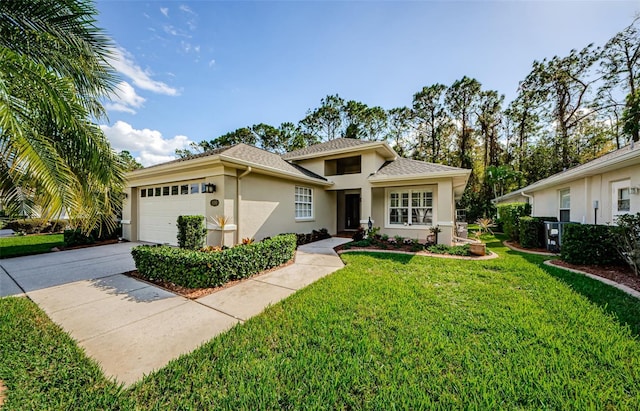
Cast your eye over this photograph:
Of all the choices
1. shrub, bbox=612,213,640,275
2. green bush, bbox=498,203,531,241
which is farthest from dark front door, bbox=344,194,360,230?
shrub, bbox=612,213,640,275

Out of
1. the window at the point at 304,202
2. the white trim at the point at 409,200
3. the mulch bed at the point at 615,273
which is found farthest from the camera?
the window at the point at 304,202

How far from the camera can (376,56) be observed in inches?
408

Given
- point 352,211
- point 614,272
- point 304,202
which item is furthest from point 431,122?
point 614,272

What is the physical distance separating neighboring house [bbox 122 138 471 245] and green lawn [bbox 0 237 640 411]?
498 centimetres

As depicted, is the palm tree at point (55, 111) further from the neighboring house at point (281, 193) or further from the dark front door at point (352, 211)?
the dark front door at point (352, 211)

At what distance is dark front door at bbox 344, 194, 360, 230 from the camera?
1634 centimetres

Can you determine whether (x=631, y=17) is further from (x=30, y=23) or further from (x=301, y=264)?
(x=30, y=23)

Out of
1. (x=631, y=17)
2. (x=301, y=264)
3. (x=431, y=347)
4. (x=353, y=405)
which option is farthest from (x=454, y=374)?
(x=631, y=17)

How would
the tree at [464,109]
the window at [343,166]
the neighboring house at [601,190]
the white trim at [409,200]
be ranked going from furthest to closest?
the tree at [464,109]
the window at [343,166]
the white trim at [409,200]
the neighboring house at [601,190]

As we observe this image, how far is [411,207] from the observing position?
39.3 ft

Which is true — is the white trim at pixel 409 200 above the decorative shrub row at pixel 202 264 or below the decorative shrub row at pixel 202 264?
above

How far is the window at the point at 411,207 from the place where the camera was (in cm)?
1164

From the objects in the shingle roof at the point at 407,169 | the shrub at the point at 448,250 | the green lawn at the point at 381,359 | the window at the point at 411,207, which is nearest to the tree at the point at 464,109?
the shingle roof at the point at 407,169

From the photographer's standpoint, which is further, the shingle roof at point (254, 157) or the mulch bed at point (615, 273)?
the shingle roof at point (254, 157)
